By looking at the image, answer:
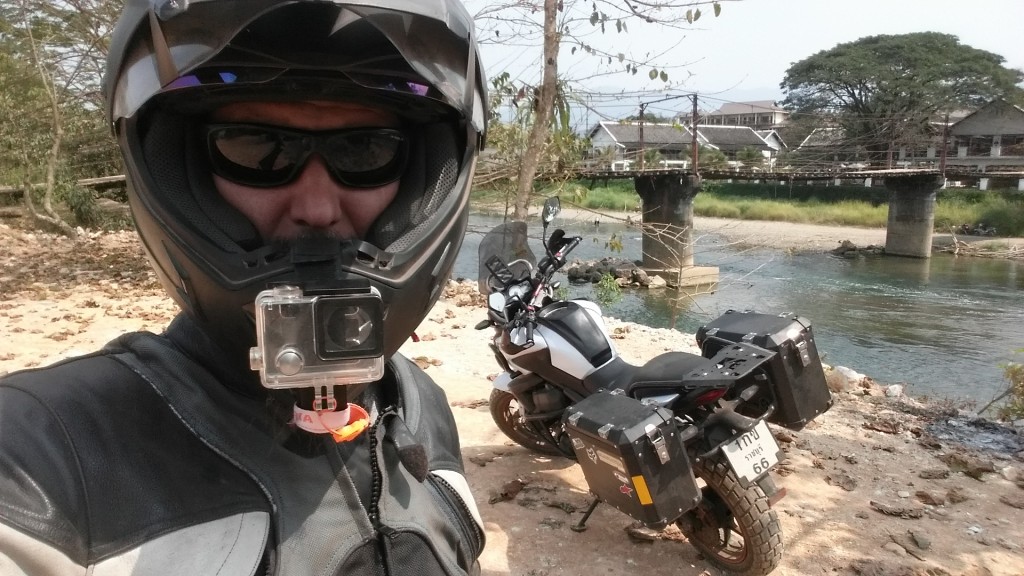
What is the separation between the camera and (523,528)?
3229 millimetres

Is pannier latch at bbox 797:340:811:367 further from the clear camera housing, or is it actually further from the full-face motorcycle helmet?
the clear camera housing

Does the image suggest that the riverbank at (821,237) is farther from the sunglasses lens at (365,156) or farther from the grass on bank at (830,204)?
the sunglasses lens at (365,156)

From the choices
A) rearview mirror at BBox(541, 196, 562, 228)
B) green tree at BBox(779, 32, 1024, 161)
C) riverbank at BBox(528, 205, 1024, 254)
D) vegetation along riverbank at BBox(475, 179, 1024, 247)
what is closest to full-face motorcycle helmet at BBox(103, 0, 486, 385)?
rearview mirror at BBox(541, 196, 562, 228)

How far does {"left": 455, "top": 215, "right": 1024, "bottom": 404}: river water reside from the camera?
9.93 meters

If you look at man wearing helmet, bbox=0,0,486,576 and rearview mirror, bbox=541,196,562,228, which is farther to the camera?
rearview mirror, bbox=541,196,562,228

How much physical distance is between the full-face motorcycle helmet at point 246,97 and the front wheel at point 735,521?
1.99 meters

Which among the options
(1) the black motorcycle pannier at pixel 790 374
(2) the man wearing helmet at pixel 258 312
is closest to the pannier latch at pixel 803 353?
(1) the black motorcycle pannier at pixel 790 374

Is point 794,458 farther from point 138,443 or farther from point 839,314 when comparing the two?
point 839,314

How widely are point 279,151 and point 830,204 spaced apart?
3893 cm

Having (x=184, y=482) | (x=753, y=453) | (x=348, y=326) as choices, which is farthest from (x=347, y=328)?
(x=753, y=453)

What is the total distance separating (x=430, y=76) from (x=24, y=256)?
35.9ft

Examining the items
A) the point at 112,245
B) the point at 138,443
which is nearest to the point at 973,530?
the point at 138,443

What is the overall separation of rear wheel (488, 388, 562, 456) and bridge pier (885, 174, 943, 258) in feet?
85.5

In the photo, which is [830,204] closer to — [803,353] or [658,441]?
[803,353]
